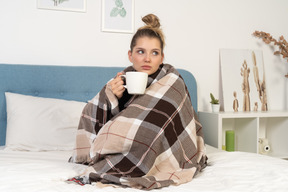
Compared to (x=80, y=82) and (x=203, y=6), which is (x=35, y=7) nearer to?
(x=80, y=82)

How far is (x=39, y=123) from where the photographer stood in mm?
1819

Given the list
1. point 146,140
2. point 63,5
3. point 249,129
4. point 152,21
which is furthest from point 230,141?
point 63,5

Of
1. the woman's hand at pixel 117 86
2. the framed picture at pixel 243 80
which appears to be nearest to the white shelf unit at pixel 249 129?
the framed picture at pixel 243 80

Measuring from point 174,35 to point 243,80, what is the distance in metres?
0.77

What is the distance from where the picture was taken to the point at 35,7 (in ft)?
7.32

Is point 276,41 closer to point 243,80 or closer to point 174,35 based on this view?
point 243,80

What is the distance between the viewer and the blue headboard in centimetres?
205

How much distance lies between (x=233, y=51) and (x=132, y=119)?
72.1 inches

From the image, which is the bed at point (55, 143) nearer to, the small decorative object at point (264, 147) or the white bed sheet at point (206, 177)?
the white bed sheet at point (206, 177)

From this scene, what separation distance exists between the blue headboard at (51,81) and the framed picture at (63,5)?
0.47m

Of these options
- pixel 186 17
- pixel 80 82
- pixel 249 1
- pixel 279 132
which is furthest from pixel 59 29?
pixel 279 132

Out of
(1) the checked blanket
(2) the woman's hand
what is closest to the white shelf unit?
(1) the checked blanket

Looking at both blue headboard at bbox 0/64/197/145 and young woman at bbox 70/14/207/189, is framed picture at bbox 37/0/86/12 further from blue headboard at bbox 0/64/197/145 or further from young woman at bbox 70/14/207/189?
young woman at bbox 70/14/207/189

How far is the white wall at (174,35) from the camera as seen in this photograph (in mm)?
2219
